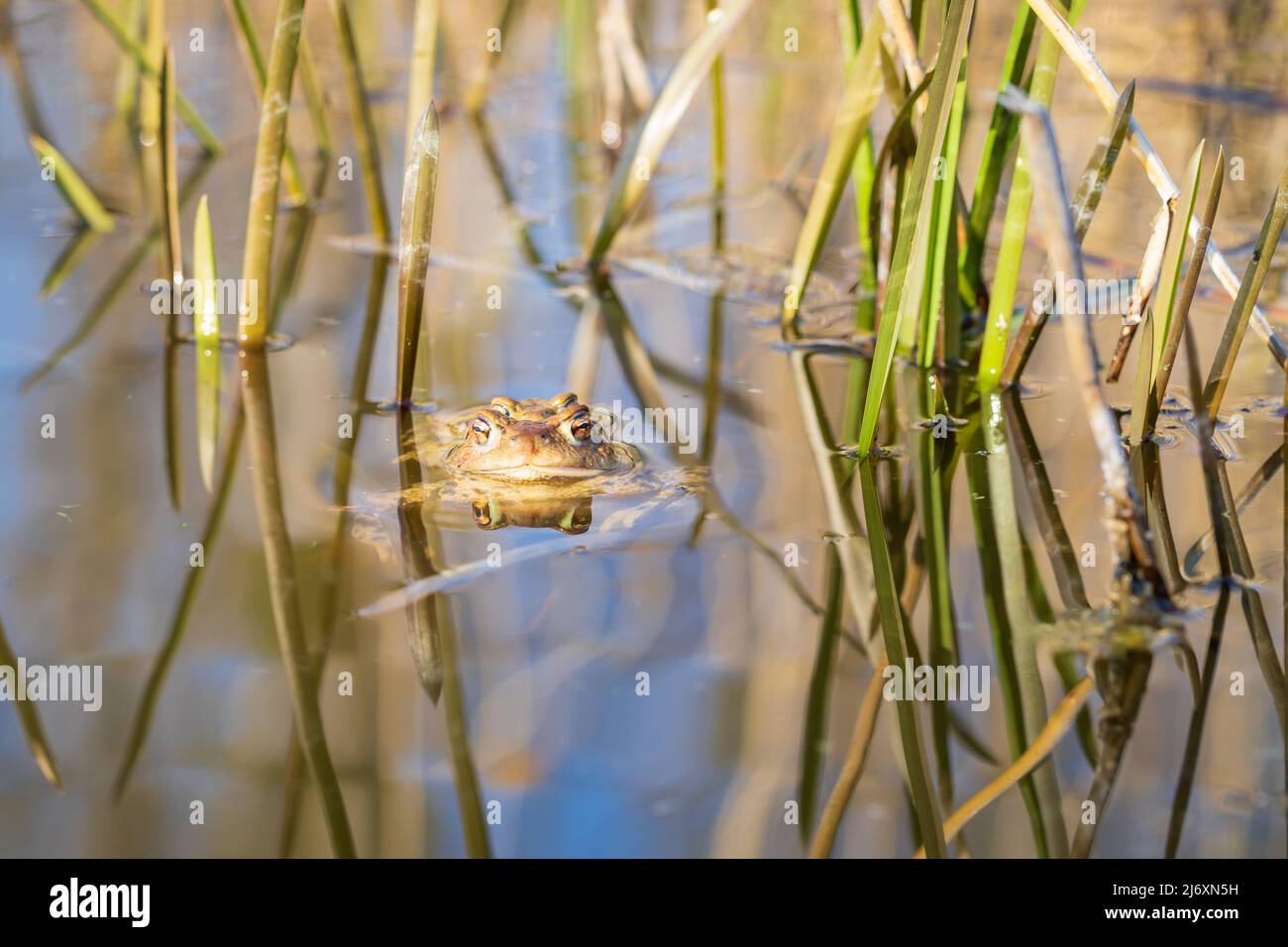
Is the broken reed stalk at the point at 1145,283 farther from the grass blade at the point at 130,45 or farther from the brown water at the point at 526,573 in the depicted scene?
the grass blade at the point at 130,45

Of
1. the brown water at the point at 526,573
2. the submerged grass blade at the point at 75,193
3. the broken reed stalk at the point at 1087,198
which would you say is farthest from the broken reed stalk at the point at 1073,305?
the submerged grass blade at the point at 75,193

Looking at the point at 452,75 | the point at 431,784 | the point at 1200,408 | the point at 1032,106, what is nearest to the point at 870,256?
the point at 1200,408

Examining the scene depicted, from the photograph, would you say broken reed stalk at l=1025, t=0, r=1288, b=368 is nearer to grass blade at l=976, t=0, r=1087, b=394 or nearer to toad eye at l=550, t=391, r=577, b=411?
grass blade at l=976, t=0, r=1087, b=394

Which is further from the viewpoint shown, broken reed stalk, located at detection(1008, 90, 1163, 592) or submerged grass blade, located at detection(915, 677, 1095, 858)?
broken reed stalk, located at detection(1008, 90, 1163, 592)

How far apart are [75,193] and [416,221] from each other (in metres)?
3.29

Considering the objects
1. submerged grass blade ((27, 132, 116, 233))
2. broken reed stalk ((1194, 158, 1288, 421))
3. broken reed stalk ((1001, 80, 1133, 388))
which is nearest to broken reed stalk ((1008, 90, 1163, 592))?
broken reed stalk ((1001, 80, 1133, 388))

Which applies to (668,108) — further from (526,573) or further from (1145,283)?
(526,573)

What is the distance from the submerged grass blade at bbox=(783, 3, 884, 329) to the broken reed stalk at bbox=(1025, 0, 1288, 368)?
2.58 ft

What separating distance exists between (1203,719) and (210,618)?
108 inches

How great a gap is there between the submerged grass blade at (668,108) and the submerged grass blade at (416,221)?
4.56ft

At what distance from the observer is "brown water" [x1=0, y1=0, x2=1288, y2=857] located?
9.86 feet

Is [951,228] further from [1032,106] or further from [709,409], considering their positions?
[1032,106]

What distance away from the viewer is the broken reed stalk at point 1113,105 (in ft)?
13.0

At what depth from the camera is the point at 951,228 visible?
4.91m
